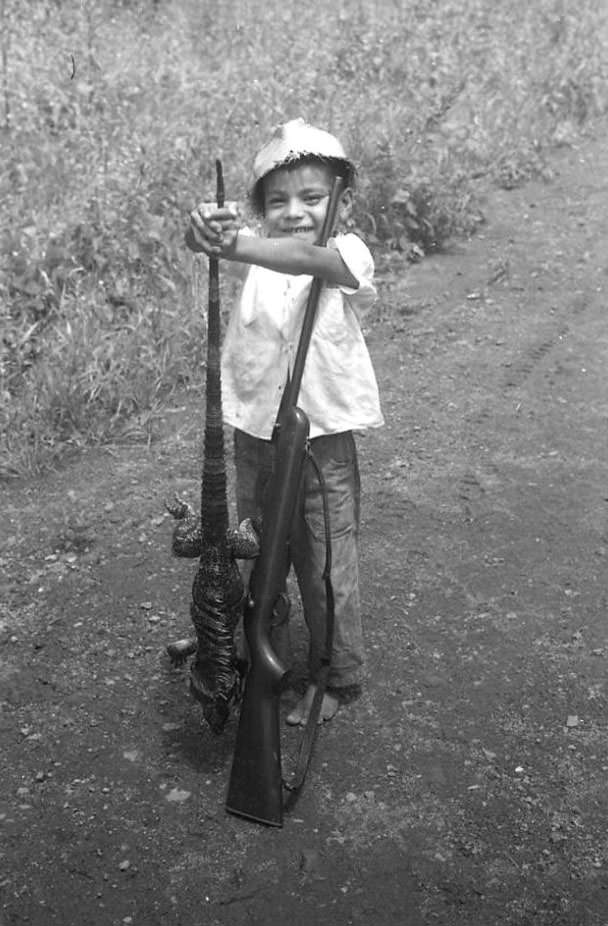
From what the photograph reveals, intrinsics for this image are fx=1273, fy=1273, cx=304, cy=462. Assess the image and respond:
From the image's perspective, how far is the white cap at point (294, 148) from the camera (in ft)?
10.2

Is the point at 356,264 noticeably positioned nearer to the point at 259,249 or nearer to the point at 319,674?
the point at 259,249

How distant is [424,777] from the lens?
3283mm

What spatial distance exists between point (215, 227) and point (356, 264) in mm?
463

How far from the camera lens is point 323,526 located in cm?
335

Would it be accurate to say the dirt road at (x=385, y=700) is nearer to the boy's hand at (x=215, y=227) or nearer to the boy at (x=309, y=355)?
the boy at (x=309, y=355)

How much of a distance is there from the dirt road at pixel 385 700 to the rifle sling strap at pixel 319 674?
0.11 meters

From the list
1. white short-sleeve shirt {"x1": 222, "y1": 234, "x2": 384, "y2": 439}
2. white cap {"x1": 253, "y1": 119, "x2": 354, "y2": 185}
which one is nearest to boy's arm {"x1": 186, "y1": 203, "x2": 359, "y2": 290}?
white short-sleeve shirt {"x1": 222, "y1": 234, "x2": 384, "y2": 439}

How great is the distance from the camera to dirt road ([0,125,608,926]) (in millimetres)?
2895

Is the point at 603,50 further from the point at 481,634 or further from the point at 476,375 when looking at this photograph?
the point at 481,634

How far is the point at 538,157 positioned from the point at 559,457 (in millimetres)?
4140

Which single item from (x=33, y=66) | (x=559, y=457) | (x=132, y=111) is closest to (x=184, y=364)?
(x=559, y=457)

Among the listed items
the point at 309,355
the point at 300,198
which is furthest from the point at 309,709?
the point at 300,198

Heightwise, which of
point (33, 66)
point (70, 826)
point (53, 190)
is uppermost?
point (33, 66)

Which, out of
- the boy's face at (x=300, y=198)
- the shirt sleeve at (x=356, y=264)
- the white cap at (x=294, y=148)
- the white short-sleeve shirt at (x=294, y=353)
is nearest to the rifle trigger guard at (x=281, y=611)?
the white short-sleeve shirt at (x=294, y=353)
